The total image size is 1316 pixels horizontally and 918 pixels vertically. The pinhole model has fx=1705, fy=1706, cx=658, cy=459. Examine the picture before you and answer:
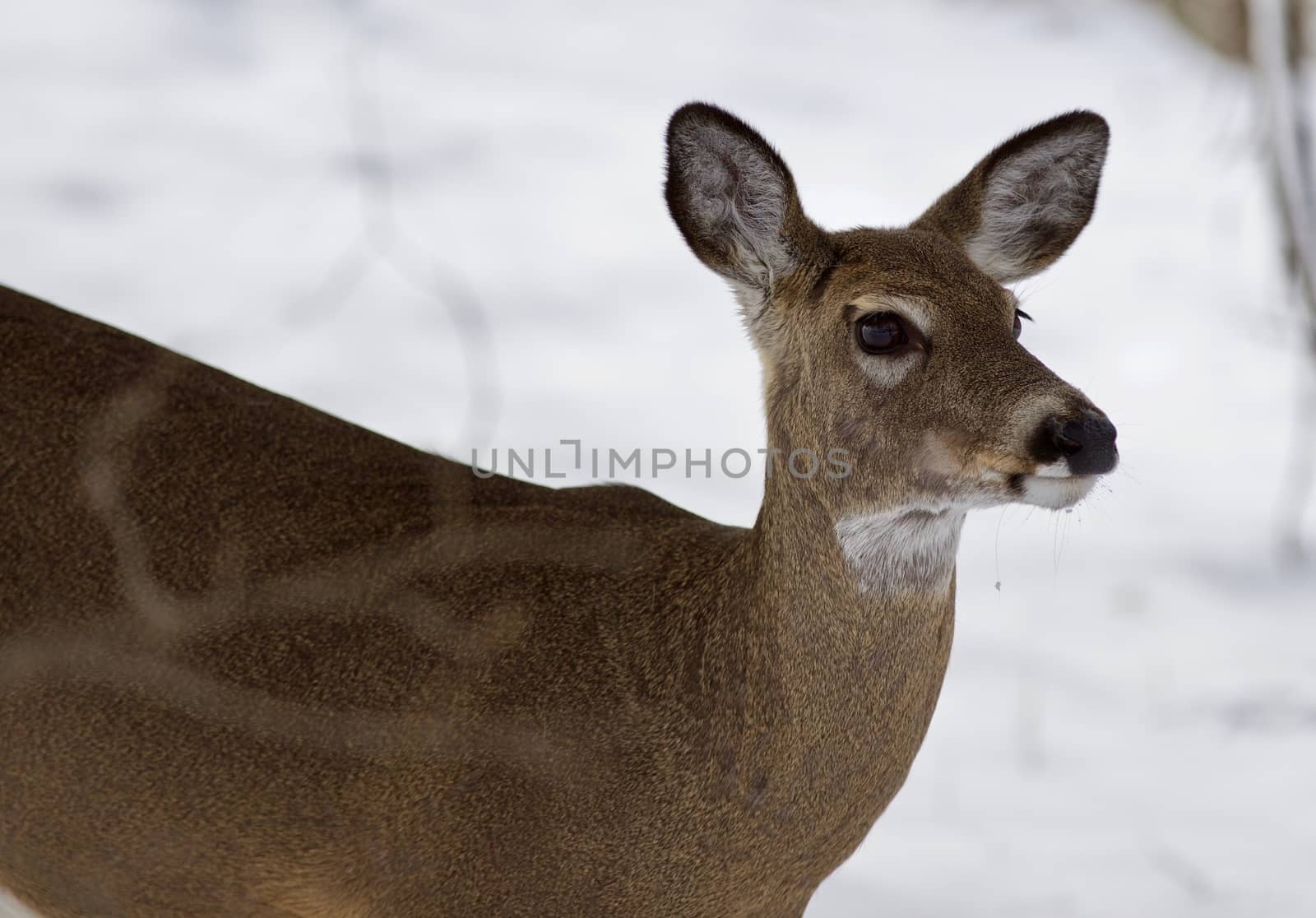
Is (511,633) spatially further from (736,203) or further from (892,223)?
(892,223)

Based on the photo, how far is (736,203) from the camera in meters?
3.46

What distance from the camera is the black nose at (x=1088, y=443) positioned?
9.24ft

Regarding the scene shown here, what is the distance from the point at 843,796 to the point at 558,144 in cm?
575

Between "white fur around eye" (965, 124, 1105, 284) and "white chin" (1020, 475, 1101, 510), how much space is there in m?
0.85

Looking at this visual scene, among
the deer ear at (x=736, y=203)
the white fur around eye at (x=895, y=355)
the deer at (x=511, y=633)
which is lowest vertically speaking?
the deer at (x=511, y=633)

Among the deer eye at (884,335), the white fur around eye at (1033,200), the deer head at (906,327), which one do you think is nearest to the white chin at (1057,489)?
the deer head at (906,327)

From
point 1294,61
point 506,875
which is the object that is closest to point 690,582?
point 506,875

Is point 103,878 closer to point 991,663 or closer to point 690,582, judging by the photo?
point 690,582

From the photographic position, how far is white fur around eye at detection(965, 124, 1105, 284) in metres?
3.67

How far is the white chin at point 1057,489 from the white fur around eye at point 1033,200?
0.85m

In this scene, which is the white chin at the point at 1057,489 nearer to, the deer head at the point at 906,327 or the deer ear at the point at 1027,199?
the deer head at the point at 906,327

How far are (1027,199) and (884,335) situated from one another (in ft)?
2.55

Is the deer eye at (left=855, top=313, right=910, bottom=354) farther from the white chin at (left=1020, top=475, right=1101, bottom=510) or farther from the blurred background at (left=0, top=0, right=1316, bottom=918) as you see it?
the blurred background at (left=0, top=0, right=1316, bottom=918)

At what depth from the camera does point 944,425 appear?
3.04 meters
